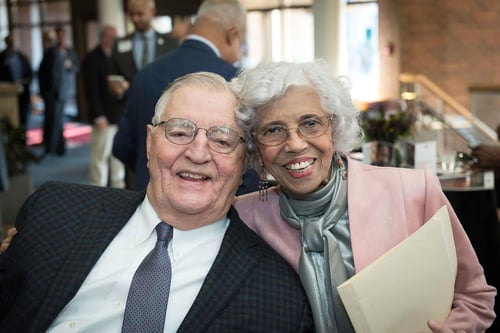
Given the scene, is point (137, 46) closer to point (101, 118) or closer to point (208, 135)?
point (101, 118)

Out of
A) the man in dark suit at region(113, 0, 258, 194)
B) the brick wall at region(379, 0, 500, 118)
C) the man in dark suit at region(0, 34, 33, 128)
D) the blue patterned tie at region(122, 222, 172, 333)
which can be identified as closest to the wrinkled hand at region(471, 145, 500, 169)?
the man in dark suit at region(113, 0, 258, 194)

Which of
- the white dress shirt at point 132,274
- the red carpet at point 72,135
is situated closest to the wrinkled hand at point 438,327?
the white dress shirt at point 132,274

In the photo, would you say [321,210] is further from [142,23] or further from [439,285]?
[142,23]

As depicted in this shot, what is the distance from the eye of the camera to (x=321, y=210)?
1.92 m

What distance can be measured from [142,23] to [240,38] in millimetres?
2279

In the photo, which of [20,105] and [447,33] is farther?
[20,105]

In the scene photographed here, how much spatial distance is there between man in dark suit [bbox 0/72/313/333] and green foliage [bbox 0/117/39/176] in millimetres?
4745

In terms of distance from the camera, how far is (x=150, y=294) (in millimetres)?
1790

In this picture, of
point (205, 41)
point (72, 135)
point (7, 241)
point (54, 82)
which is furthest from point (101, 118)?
point (72, 135)

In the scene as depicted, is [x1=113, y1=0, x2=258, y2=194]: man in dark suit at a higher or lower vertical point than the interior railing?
higher

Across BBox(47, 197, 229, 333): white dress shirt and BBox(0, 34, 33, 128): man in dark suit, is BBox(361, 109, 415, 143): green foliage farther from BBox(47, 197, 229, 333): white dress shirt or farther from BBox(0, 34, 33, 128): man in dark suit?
BBox(0, 34, 33, 128): man in dark suit

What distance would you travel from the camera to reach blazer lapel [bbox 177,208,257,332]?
68.6 inches

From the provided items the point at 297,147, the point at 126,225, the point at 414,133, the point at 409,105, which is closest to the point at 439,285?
the point at 297,147

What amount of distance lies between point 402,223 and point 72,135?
13160 millimetres
